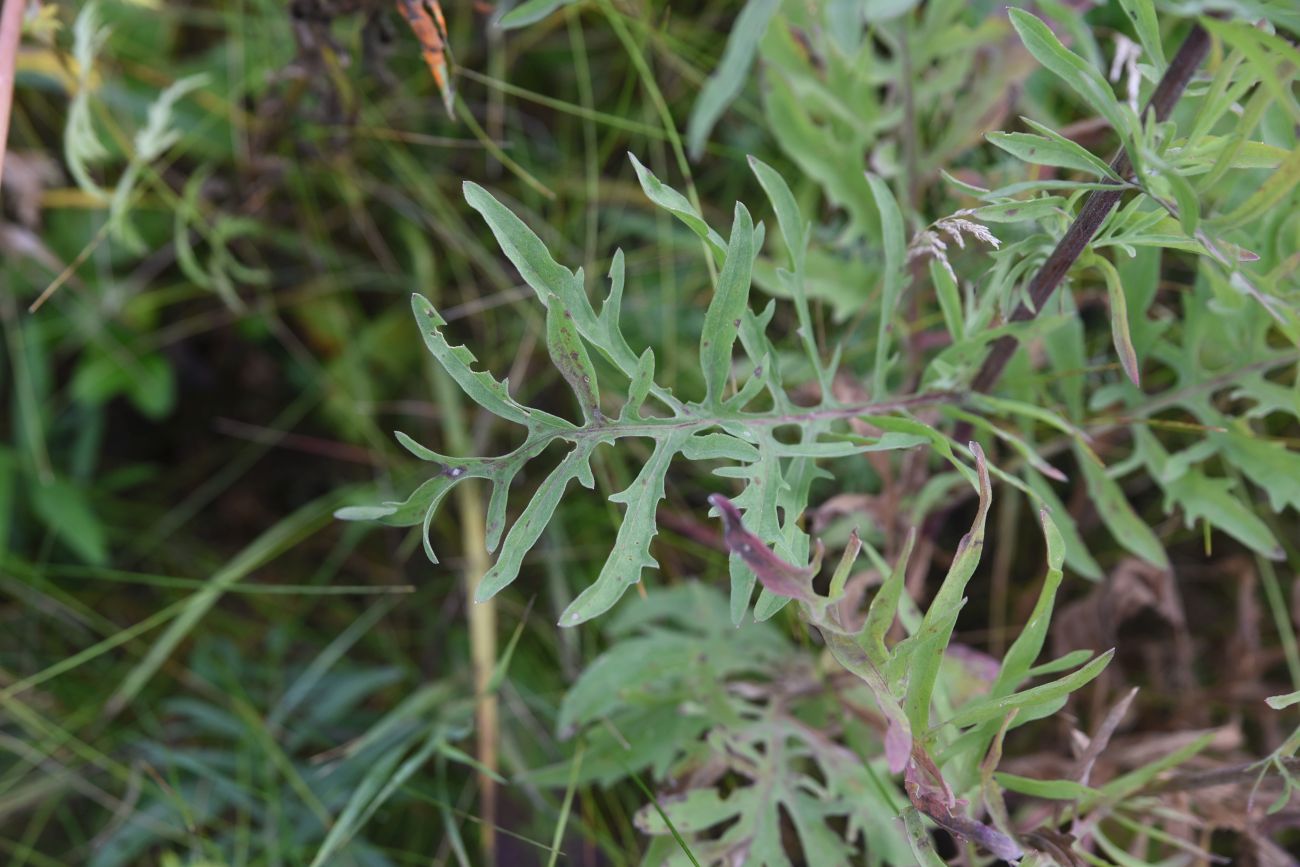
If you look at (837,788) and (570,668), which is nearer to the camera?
(837,788)

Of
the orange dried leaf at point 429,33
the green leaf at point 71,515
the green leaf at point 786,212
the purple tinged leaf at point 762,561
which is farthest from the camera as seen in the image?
the green leaf at point 71,515

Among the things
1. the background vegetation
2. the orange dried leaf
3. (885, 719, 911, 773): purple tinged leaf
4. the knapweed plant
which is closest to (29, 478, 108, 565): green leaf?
the background vegetation

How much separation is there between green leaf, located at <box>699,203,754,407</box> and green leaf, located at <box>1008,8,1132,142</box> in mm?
229

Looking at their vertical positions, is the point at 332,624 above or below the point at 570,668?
below

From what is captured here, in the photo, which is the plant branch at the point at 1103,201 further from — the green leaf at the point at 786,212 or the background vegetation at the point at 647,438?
the green leaf at the point at 786,212

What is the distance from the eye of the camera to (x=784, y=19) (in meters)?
1.26

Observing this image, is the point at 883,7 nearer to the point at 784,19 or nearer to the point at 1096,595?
the point at 784,19

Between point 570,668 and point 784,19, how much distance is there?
0.88m

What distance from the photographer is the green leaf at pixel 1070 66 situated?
0.71m

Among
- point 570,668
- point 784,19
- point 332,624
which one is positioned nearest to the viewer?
point 784,19

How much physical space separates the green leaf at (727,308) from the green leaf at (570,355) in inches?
3.9

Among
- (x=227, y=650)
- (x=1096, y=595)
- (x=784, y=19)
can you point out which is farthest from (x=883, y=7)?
(x=227, y=650)

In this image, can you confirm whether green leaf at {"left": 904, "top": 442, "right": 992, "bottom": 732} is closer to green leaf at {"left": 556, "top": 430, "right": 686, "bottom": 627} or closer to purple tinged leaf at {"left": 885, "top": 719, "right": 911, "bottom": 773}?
purple tinged leaf at {"left": 885, "top": 719, "right": 911, "bottom": 773}

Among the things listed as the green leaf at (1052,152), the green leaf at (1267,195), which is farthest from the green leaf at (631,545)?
the green leaf at (1267,195)
